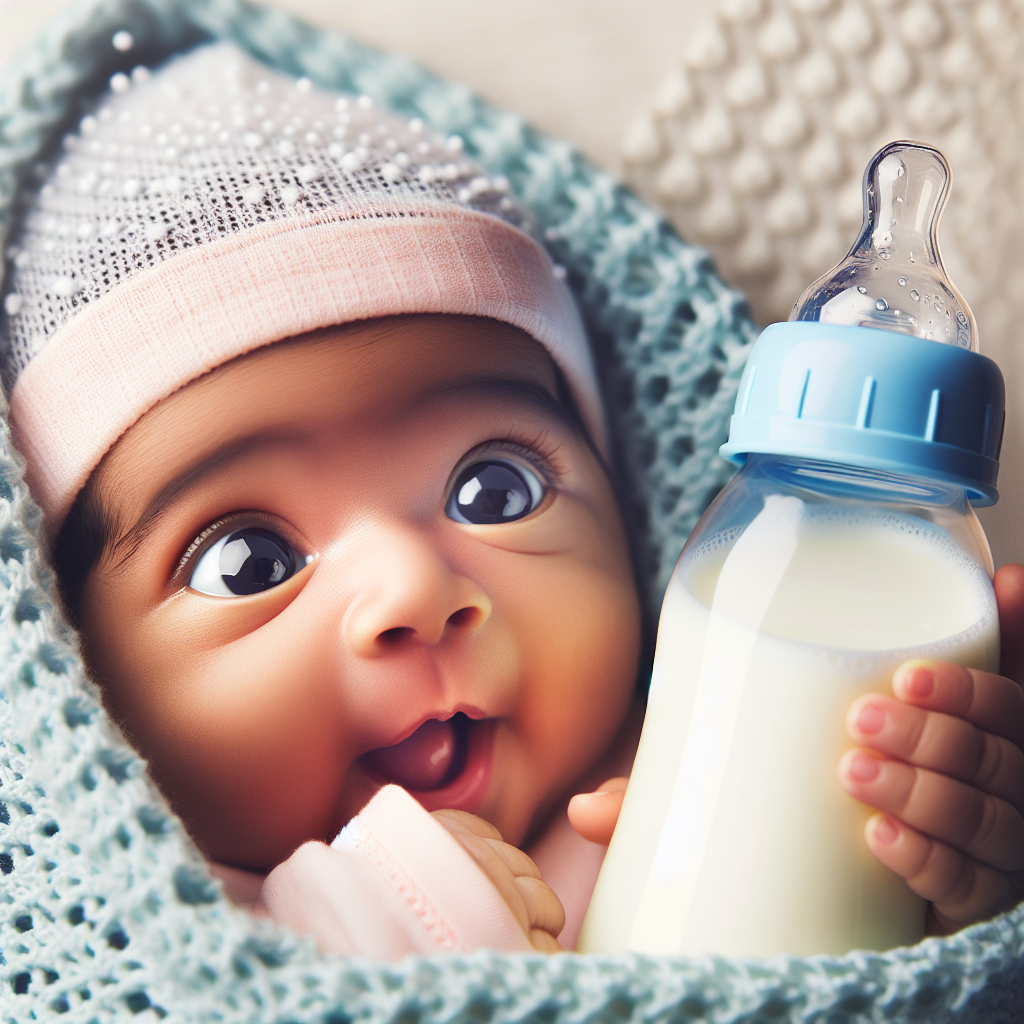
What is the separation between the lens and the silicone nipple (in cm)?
68

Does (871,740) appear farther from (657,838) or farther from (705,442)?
(705,442)

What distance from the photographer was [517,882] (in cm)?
64

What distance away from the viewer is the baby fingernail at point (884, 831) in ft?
1.81

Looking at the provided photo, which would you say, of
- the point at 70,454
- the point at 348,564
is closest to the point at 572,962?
the point at 348,564

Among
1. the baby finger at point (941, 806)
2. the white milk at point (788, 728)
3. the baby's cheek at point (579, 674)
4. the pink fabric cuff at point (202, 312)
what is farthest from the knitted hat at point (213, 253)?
the baby finger at point (941, 806)

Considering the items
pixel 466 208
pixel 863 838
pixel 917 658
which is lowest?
pixel 863 838

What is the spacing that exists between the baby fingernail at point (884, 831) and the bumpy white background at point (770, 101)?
490 millimetres

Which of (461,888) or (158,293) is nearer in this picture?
(461,888)

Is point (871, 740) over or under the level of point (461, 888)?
over

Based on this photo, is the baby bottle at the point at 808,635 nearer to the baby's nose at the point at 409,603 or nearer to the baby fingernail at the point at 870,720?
the baby fingernail at the point at 870,720

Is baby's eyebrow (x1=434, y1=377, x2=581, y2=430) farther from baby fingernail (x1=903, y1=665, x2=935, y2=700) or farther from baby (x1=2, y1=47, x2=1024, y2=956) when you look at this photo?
baby fingernail (x1=903, y1=665, x2=935, y2=700)

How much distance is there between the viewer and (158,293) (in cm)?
72

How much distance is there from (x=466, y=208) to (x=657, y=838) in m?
0.51

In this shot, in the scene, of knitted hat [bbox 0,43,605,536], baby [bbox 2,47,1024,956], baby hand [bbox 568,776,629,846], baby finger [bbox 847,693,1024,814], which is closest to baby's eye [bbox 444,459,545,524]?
baby [bbox 2,47,1024,956]
